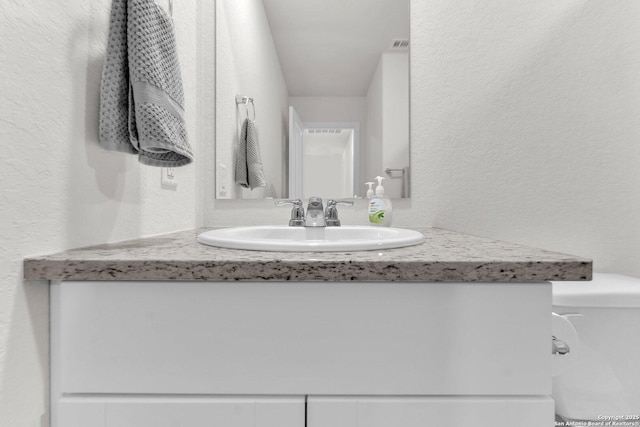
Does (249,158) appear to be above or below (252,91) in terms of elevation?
below

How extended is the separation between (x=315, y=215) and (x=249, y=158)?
1.15 feet

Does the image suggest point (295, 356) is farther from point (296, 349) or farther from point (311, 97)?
point (311, 97)

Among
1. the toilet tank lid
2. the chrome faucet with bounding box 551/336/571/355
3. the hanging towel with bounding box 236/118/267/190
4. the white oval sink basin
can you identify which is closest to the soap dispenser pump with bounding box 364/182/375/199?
the white oval sink basin

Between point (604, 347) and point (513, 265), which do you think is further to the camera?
point (604, 347)

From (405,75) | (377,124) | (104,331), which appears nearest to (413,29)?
(405,75)

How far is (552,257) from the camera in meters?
0.58

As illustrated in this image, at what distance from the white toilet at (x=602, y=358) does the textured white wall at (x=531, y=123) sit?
28 centimetres

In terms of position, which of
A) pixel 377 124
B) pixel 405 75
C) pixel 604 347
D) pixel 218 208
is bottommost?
pixel 604 347

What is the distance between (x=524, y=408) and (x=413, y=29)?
3.86 ft

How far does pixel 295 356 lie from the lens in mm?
579

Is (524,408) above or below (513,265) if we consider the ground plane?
below

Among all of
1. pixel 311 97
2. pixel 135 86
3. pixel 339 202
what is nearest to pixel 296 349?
pixel 135 86

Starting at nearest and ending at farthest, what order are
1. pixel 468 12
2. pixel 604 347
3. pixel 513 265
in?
pixel 513 265, pixel 604 347, pixel 468 12

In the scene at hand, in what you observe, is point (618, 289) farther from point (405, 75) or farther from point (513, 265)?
point (405, 75)
